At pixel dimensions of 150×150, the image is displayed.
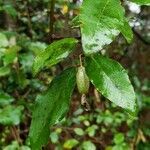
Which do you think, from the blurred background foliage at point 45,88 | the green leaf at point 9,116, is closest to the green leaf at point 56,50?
the blurred background foliage at point 45,88

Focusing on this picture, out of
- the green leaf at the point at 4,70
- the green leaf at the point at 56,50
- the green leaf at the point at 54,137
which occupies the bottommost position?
the green leaf at the point at 54,137

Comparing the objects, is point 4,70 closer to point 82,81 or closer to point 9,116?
point 9,116

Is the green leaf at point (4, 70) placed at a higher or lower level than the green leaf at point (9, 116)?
higher

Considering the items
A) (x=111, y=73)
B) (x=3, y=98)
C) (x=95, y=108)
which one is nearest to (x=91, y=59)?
(x=111, y=73)

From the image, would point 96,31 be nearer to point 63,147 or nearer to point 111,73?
point 111,73

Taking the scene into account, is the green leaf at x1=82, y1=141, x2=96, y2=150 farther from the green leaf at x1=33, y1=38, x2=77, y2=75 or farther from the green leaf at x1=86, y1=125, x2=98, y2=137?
the green leaf at x1=33, y1=38, x2=77, y2=75

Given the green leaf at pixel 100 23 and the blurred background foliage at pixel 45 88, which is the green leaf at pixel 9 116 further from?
the green leaf at pixel 100 23

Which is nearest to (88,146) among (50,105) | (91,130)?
(91,130)

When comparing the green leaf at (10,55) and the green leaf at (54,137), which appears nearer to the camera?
the green leaf at (10,55)
